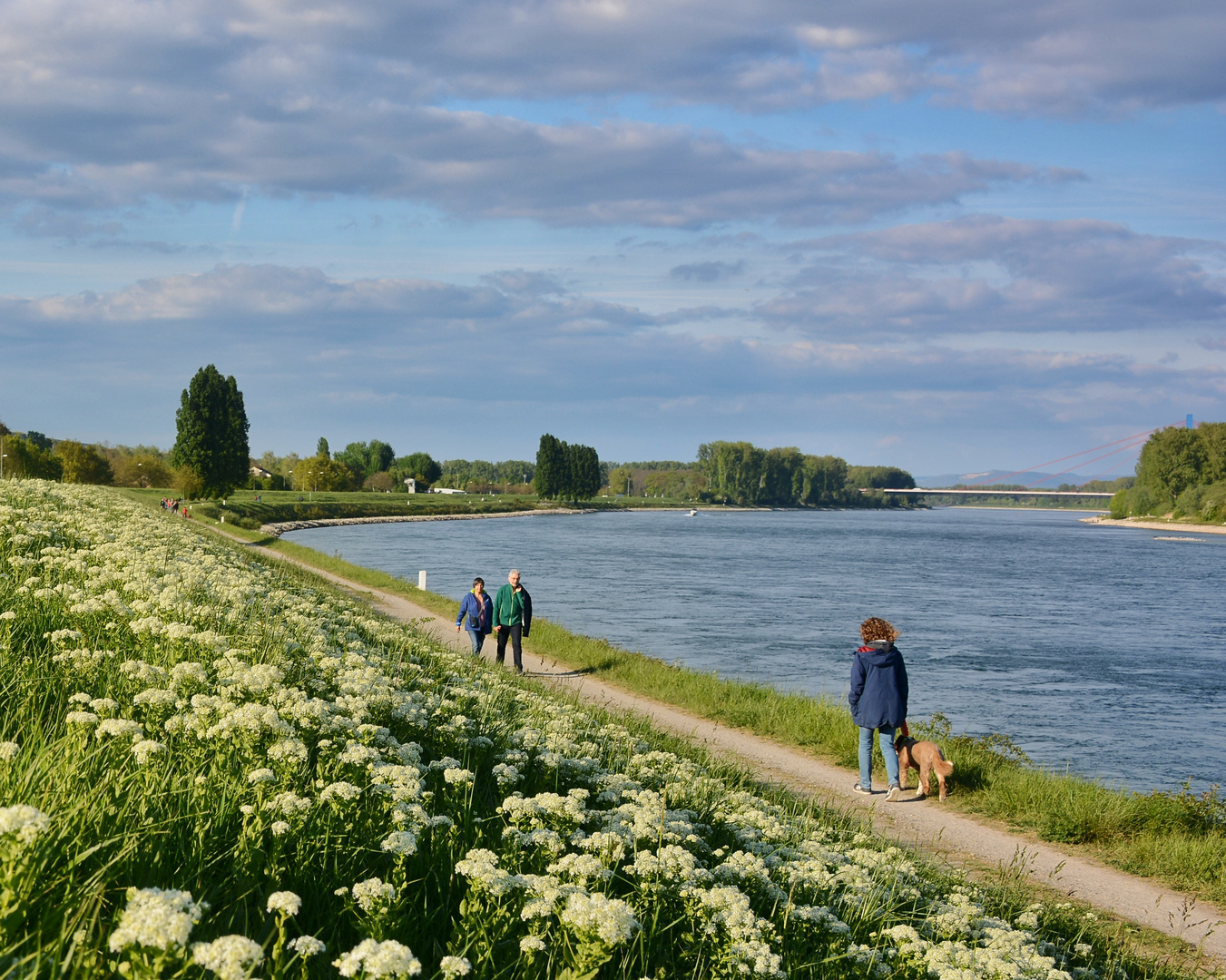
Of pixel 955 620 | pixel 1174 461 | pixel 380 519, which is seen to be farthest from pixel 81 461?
pixel 1174 461

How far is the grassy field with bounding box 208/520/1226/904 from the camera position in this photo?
1109 cm

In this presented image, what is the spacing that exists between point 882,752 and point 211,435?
9078 centimetres

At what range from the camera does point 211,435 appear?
92438 mm

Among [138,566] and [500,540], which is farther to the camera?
[500,540]

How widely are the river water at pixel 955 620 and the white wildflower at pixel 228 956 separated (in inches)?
779

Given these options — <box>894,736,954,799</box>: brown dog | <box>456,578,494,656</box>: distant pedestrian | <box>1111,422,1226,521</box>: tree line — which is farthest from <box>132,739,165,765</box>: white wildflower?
<box>1111,422,1226,521</box>: tree line

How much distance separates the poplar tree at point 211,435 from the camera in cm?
9169

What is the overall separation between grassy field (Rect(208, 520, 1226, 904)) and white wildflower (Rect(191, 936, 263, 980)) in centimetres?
1079

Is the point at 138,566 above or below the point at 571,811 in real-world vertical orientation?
above

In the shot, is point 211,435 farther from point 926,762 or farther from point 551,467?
point 551,467

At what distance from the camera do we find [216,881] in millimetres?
4457

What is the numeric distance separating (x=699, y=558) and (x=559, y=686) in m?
58.4

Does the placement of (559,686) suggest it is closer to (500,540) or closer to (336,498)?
(500,540)

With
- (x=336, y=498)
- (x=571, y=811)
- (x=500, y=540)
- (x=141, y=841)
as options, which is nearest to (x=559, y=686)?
(x=571, y=811)
